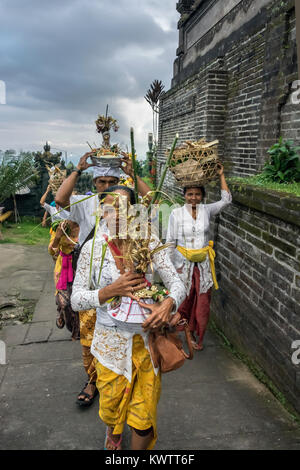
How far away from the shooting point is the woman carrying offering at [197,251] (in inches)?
175

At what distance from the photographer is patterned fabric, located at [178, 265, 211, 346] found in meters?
4.45

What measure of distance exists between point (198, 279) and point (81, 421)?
2077mm

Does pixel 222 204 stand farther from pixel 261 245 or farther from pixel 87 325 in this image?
pixel 87 325

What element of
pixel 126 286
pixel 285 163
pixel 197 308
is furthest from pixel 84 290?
pixel 285 163

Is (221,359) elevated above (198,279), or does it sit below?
below

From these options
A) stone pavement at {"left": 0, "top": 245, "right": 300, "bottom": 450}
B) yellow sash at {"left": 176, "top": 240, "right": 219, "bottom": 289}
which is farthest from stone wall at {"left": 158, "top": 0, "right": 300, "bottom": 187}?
stone pavement at {"left": 0, "top": 245, "right": 300, "bottom": 450}

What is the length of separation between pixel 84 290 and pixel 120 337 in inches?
15.5

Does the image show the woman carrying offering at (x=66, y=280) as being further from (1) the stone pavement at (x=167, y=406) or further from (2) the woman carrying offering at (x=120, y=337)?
(2) the woman carrying offering at (x=120, y=337)

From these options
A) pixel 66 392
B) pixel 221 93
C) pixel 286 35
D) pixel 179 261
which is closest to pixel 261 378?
pixel 179 261

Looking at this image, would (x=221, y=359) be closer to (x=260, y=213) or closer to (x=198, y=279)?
(x=198, y=279)

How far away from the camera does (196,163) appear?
13.2 ft

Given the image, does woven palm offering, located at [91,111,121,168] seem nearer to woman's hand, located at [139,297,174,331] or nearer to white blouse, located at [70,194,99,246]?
white blouse, located at [70,194,99,246]

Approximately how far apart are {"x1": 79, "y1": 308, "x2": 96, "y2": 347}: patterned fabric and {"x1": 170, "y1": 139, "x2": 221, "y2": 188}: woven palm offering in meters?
1.80
